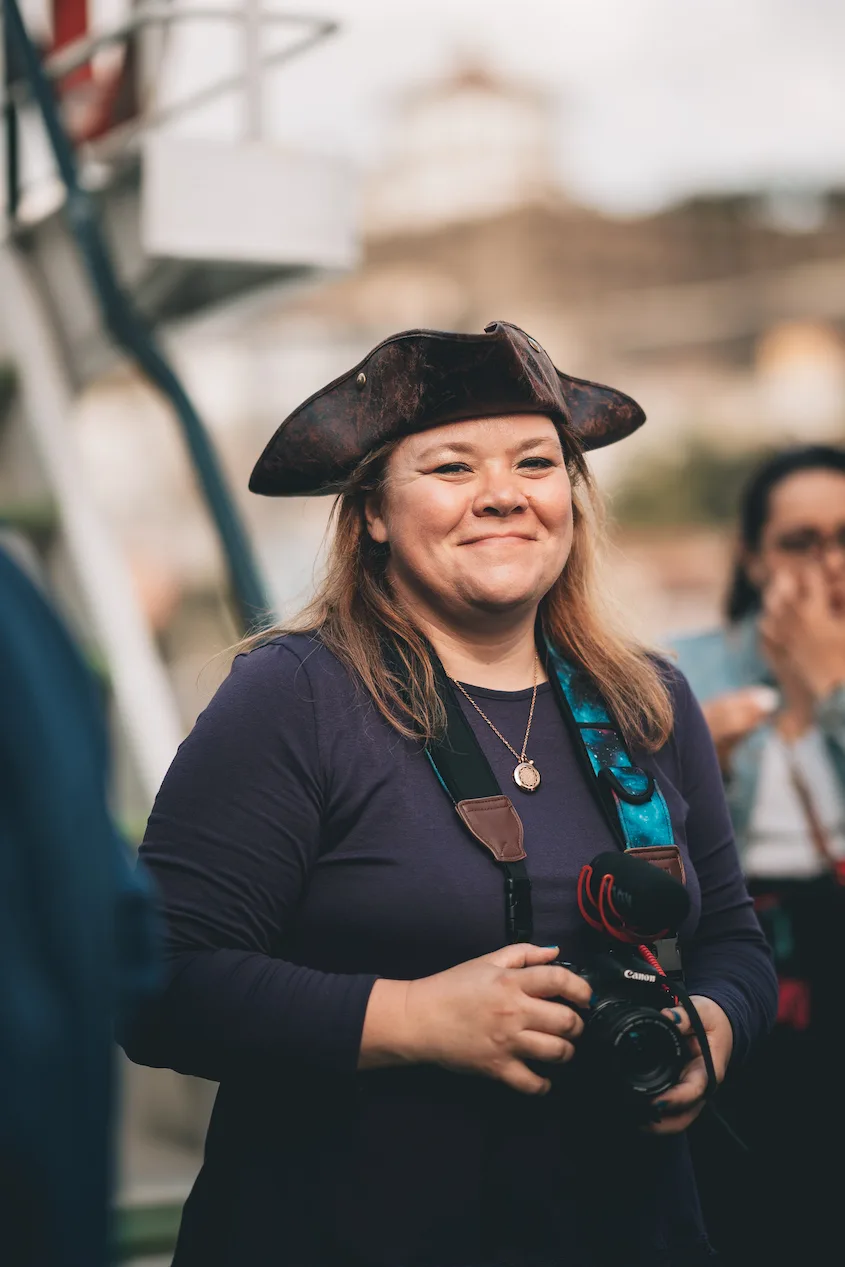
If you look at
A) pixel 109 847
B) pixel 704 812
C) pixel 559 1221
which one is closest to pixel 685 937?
pixel 704 812

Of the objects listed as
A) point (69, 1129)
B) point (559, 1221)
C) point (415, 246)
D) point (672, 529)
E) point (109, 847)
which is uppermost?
point (415, 246)

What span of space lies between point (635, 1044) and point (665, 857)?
11.4 inches

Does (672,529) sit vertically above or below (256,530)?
below

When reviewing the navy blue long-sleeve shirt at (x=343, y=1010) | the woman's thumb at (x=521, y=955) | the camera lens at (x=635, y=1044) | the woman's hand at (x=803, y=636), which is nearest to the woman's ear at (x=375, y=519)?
the navy blue long-sleeve shirt at (x=343, y=1010)

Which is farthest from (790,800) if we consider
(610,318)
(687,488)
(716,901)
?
(610,318)

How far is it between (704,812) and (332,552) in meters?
0.70

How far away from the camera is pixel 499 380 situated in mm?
1939

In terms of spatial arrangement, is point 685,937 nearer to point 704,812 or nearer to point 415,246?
point 704,812

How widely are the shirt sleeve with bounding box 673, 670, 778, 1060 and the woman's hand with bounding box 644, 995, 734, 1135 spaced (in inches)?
3.6

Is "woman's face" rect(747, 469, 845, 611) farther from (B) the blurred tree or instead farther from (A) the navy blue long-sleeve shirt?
(B) the blurred tree

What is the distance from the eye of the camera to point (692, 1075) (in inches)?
72.2

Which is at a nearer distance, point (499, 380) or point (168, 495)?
point (499, 380)

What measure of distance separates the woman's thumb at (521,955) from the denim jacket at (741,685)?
1.17 metres

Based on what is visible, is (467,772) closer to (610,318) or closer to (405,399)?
(405,399)
